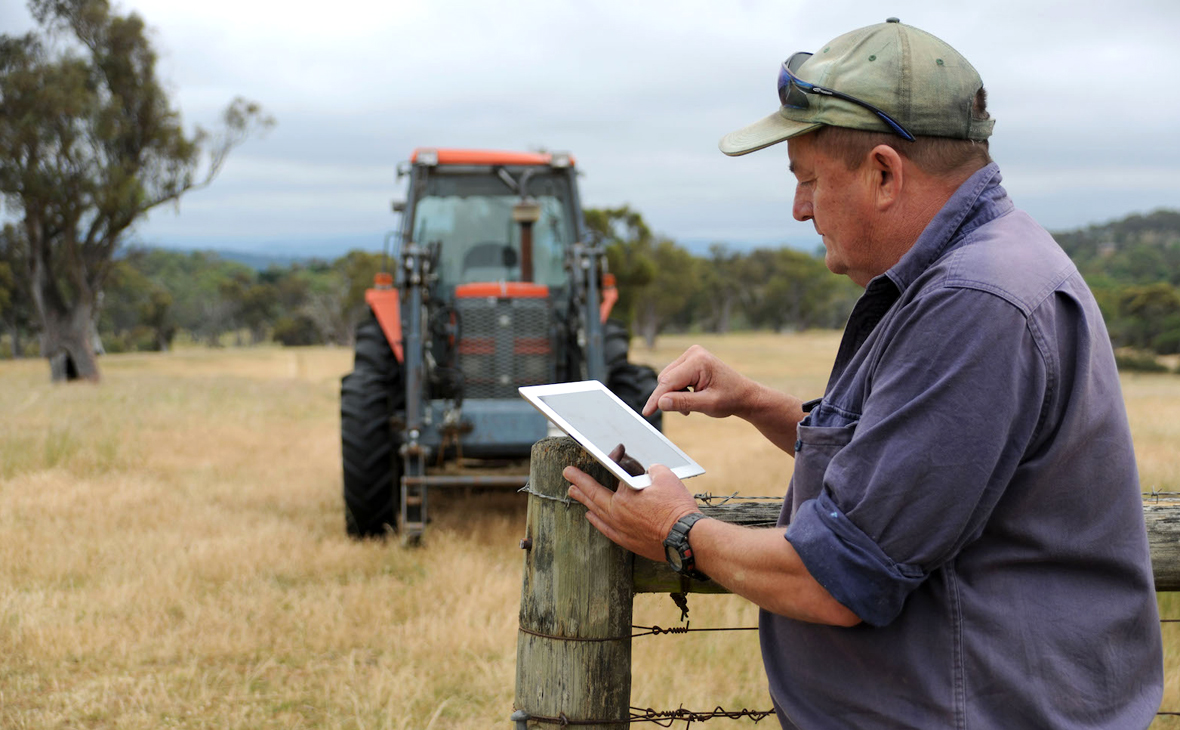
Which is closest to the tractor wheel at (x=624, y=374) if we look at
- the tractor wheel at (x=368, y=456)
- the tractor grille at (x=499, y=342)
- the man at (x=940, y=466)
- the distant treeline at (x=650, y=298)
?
the tractor grille at (x=499, y=342)

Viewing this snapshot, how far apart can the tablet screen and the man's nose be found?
1.73 ft

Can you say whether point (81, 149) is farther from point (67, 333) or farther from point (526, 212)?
point (526, 212)

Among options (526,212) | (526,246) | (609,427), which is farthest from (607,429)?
(526,246)

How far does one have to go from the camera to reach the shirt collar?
1643mm

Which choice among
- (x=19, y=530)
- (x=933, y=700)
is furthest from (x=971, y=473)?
(x=19, y=530)

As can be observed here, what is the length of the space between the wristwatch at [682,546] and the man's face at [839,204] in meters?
0.52

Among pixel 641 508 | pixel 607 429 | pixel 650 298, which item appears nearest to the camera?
pixel 641 508

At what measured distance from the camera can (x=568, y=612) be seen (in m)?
2.14

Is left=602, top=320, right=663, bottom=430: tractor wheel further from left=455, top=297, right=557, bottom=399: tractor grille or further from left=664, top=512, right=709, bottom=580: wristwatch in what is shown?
left=664, top=512, right=709, bottom=580: wristwatch

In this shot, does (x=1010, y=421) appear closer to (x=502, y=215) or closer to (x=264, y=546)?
(x=264, y=546)

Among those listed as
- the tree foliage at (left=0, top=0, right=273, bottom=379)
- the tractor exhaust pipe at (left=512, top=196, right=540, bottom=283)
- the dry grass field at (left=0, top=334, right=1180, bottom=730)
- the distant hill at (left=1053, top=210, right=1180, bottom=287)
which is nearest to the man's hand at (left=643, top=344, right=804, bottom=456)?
the dry grass field at (left=0, top=334, right=1180, bottom=730)

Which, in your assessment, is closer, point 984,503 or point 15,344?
point 984,503

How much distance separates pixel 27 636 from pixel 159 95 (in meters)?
21.5

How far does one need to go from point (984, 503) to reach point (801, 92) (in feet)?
2.38
